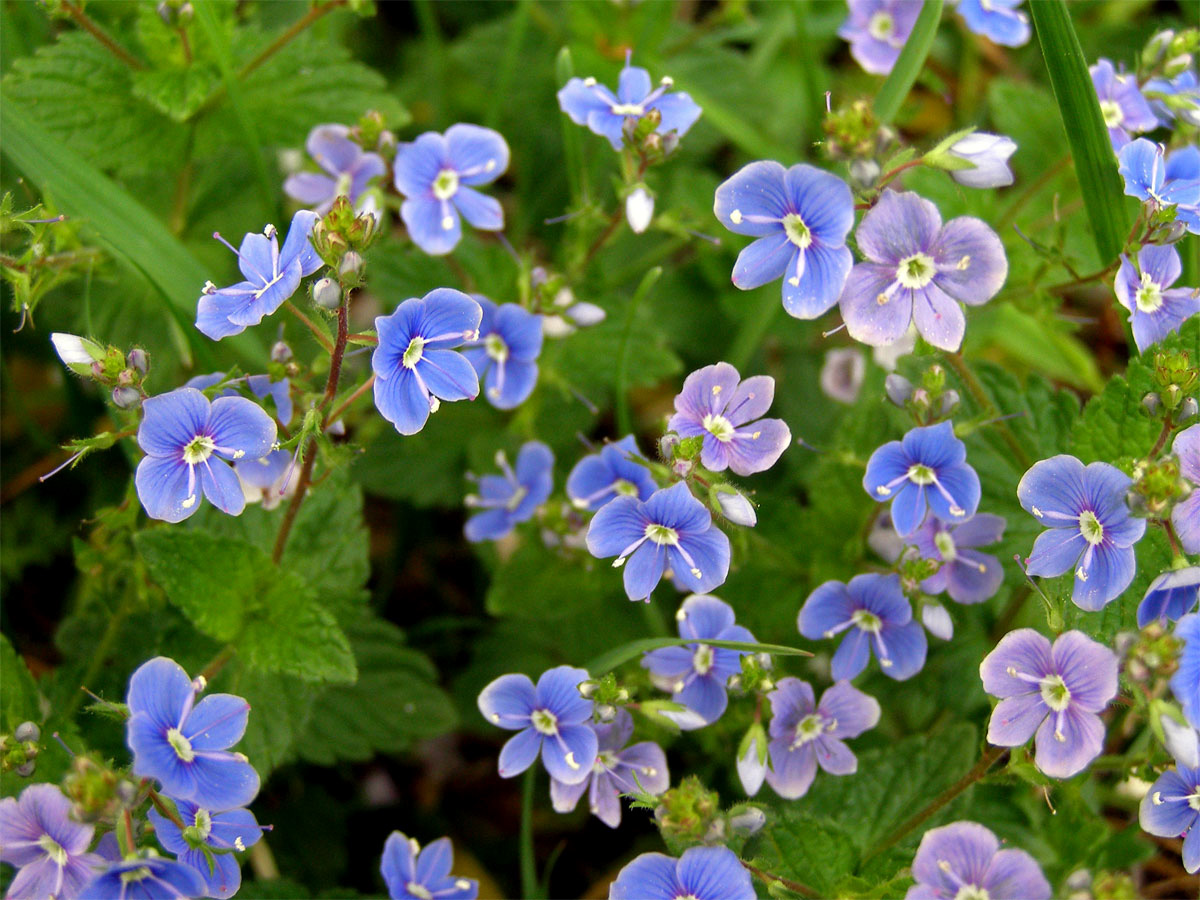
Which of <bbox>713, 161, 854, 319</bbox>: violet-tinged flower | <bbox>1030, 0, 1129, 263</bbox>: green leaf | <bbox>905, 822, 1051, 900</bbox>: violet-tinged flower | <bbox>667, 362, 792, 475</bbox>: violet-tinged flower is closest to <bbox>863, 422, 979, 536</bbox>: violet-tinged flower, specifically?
<bbox>667, 362, 792, 475</bbox>: violet-tinged flower

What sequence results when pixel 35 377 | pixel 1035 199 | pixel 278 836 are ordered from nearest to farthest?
pixel 278 836 < pixel 1035 199 < pixel 35 377

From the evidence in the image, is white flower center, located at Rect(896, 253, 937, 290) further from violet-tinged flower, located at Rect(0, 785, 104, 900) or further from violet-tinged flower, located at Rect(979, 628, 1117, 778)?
violet-tinged flower, located at Rect(0, 785, 104, 900)

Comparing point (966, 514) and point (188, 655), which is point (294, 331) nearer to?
point (188, 655)

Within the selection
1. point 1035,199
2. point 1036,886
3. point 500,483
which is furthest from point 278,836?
point 1035,199

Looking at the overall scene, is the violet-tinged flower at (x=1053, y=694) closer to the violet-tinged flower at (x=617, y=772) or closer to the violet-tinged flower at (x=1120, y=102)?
the violet-tinged flower at (x=617, y=772)

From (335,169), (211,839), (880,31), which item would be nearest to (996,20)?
(880,31)

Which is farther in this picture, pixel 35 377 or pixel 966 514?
pixel 35 377

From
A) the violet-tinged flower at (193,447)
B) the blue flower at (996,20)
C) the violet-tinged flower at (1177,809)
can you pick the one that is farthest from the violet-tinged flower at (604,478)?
the blue flower at (996,20)
